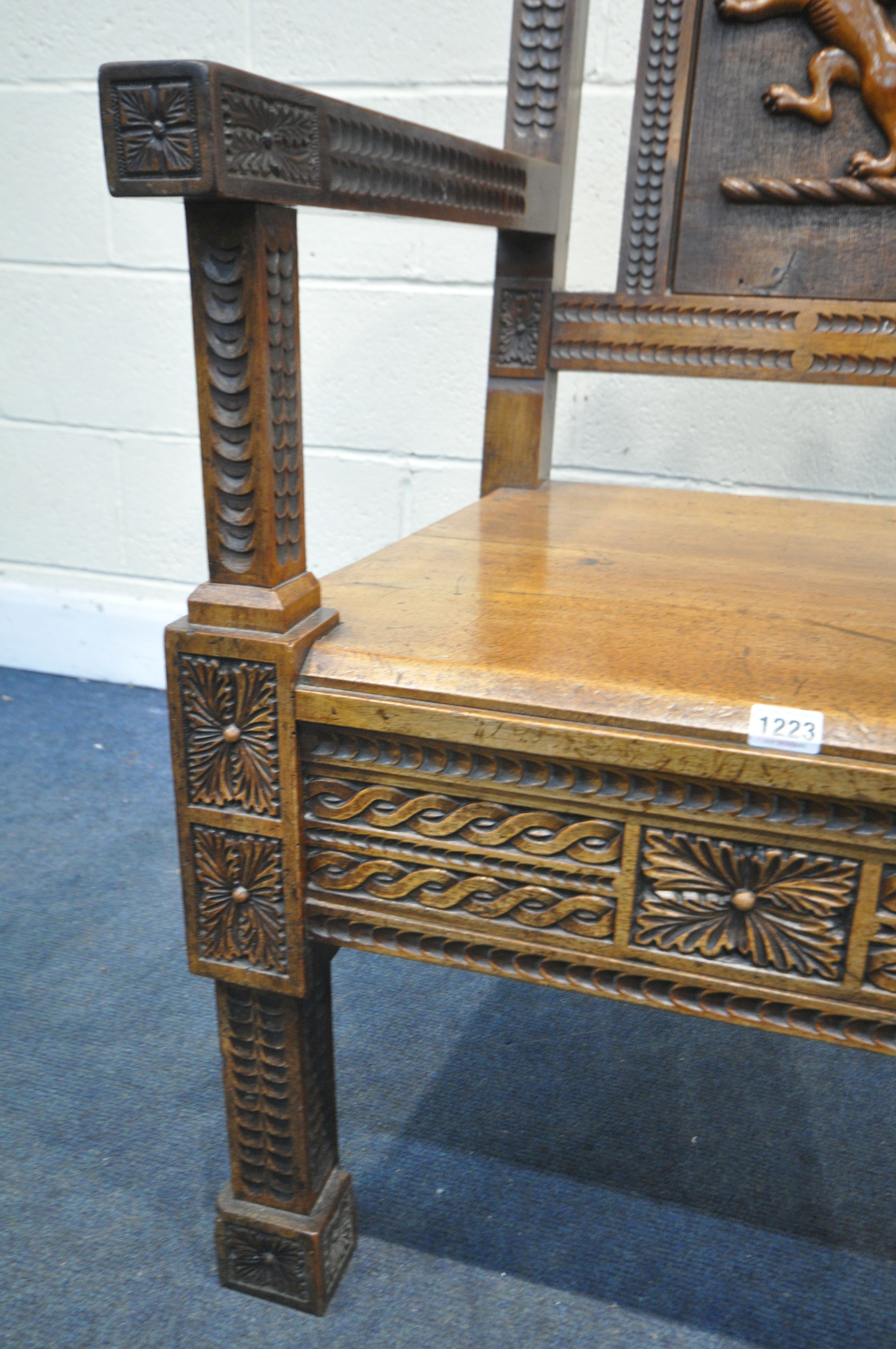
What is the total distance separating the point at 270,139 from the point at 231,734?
30cm

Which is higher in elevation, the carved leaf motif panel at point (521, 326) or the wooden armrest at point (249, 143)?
the wooden armrest at point (249, 143)

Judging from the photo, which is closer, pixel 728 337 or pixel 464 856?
pixel 464 856

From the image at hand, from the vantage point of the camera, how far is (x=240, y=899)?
606mm

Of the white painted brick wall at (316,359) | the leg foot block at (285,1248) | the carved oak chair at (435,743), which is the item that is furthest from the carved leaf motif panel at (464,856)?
the white painted brick wall at (316,359)

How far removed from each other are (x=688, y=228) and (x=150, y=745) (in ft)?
3.49

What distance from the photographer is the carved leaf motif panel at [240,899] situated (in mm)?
596

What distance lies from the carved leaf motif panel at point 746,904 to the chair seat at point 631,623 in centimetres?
7

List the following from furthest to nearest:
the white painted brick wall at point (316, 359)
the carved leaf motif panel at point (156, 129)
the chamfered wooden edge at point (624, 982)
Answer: the white painted brick wall at point (316, 359)
the chamfered wooden edge at point (624, 982)
the carved leaf motif panel at point (156, 129)

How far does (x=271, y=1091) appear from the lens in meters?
0.67

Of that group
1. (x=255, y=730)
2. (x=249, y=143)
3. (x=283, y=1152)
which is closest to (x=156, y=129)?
(x=249, y=143)

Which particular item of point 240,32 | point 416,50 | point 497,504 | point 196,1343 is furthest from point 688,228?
point 196,1343

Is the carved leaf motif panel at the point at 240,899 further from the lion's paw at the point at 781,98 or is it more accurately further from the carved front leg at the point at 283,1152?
the lion's paw at the point at 781,98

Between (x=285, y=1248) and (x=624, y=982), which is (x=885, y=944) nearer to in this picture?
(x=624, y=982)

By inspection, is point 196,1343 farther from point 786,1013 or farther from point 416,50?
point 416,50
